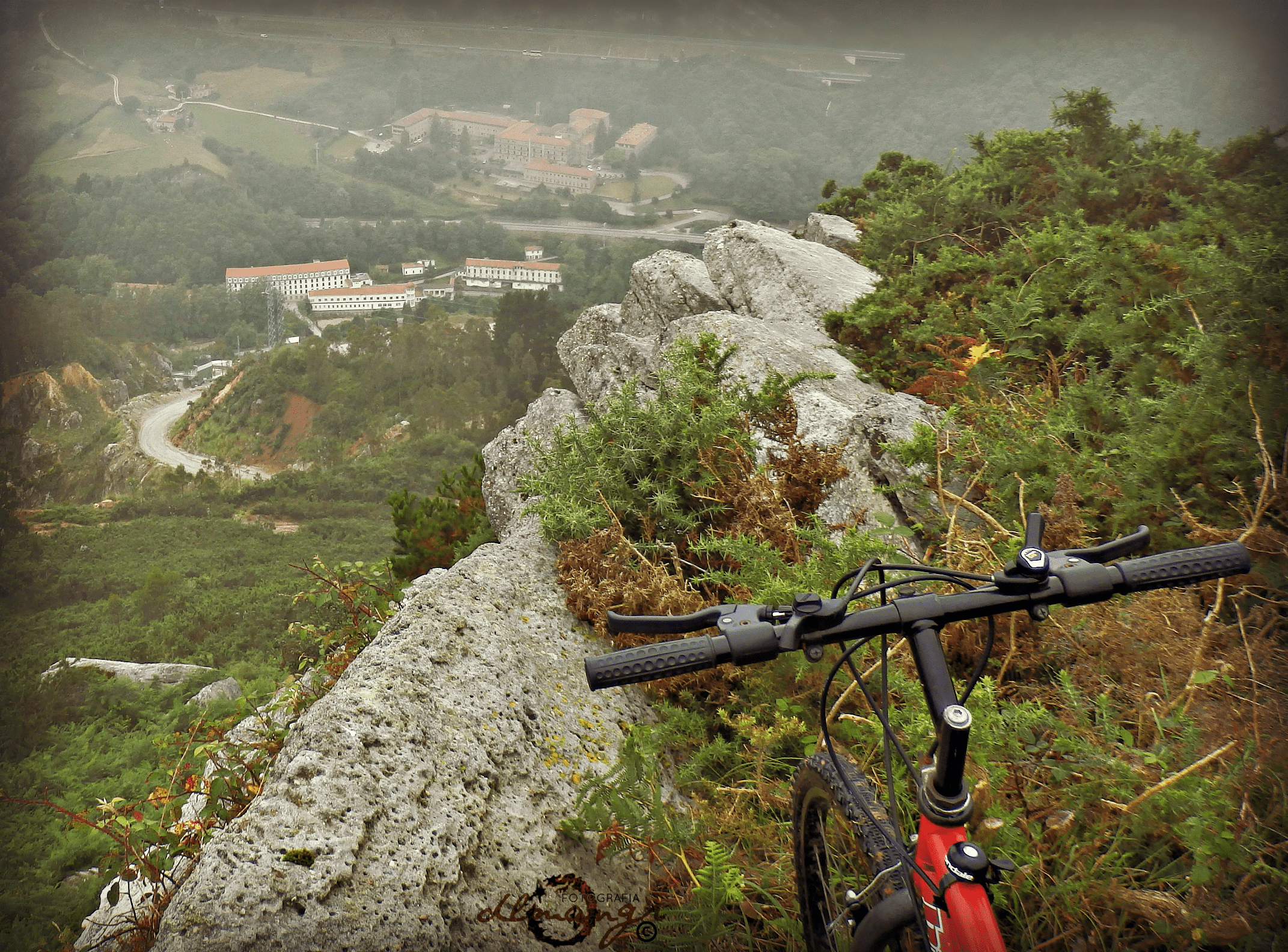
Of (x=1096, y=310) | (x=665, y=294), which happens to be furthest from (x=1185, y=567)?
(x=665, y=294)

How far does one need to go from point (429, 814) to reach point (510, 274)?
263 ft

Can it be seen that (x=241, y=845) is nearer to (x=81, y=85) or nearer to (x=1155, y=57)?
(x=1155, y=57)

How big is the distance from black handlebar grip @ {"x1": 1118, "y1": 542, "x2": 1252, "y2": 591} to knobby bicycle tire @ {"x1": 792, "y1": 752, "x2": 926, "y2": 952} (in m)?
0.81

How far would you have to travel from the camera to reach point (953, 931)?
1304 millimetres

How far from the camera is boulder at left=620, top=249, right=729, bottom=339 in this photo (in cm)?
1052

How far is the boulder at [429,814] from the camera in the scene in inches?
75.6

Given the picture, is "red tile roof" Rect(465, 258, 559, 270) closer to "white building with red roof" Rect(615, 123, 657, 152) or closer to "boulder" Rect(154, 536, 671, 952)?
"white building with red roof" Rect(615, 123, 657, 152)

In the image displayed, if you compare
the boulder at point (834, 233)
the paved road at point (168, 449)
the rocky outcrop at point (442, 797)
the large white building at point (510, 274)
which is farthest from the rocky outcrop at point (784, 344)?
the large white building at point (510, 274)

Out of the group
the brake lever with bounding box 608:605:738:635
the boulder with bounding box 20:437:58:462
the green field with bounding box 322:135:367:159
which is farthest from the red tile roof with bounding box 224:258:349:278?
the brake lever with bounding box 608:605:738:635

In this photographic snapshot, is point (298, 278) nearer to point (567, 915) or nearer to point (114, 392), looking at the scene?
point (114, 392)

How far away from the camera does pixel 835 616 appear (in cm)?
134

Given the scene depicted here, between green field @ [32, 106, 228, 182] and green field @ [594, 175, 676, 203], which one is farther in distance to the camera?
green field @ [32, 106, 228, 182]

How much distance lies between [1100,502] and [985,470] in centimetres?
62

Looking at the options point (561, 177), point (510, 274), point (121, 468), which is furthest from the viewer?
point (561, 177)
